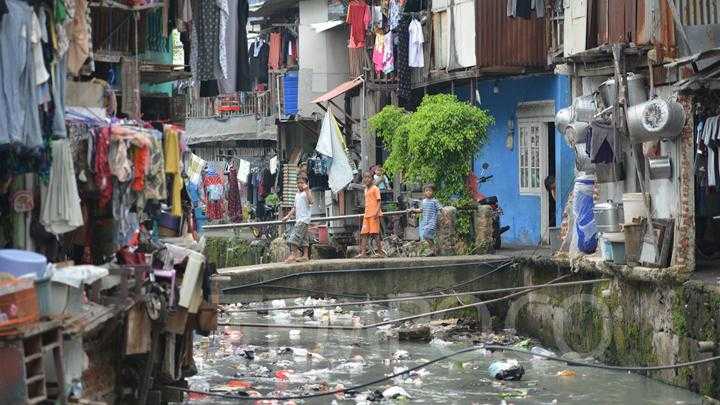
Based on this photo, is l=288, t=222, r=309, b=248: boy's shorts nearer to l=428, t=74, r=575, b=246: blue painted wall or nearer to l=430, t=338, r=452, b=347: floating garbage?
l=430, t=338, r=452, b=347: floating garbage

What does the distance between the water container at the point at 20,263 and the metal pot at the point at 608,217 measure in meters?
9.44

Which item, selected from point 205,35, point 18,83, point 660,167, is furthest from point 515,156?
point 18,83

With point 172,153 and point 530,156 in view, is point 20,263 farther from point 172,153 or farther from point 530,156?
point 530,156

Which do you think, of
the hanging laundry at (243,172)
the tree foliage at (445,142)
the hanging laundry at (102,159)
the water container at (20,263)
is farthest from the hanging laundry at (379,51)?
the water container at (20,263)

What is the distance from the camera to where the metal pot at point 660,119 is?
16.2m

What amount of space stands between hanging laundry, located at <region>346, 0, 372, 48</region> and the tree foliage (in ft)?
18.9

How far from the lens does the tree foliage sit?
22.9 m

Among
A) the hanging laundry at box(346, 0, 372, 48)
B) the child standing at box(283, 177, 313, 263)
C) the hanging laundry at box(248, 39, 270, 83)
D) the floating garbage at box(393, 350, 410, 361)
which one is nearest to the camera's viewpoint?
the floating garbage at box(393, 350, 410, 361)

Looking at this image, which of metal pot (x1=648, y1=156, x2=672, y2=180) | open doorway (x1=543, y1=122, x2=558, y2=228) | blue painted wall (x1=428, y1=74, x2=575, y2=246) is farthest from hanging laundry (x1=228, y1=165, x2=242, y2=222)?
metal pot (x1=648, y1=156, x2=672, y2=180)

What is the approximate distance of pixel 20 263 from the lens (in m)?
10.3

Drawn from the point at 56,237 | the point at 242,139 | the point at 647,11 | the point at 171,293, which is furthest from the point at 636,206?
the point at 242,139

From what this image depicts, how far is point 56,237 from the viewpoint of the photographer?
12.3 metres

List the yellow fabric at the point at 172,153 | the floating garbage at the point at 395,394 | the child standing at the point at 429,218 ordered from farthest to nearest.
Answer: the child standing at the point at 429,218 → the floating garbage at the point at 395,394 → the yellow fabric at the point at 172,153

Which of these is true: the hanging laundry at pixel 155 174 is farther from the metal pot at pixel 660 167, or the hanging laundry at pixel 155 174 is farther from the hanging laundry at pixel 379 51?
the hanging laundry at pixel 379 51
